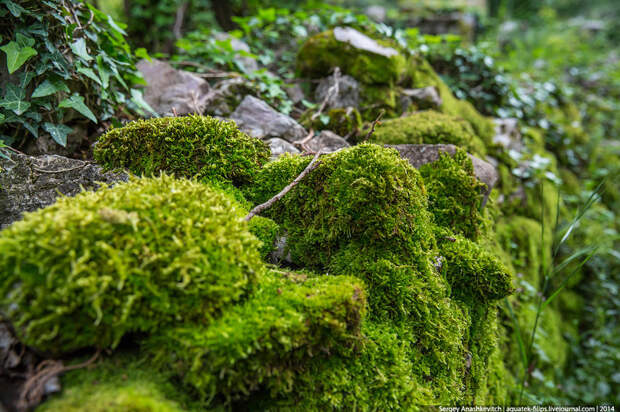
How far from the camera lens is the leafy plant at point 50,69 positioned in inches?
91.8

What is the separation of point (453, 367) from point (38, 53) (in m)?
3.56

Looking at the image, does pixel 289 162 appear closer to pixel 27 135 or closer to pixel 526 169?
pixel 27 135

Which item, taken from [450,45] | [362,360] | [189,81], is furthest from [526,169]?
[189,81]

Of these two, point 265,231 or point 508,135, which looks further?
point 508,135

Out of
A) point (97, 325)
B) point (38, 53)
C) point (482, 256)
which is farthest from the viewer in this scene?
point (38, 53)

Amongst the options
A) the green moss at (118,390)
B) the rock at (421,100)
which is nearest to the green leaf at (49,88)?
the green moss at (118,390)

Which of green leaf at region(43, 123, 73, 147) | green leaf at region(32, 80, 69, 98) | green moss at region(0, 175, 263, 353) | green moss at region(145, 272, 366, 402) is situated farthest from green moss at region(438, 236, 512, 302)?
green leaf at region(32, 80, 69, 98)

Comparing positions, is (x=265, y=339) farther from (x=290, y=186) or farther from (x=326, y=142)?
(x=326, y=142)

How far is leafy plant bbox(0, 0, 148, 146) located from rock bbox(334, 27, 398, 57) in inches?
105

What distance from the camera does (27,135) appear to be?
2.50 metres

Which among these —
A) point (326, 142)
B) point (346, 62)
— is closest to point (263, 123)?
point (326, 142)

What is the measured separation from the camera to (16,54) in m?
2.23

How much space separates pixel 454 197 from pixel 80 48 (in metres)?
3.09

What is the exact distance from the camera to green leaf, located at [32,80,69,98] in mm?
2377
